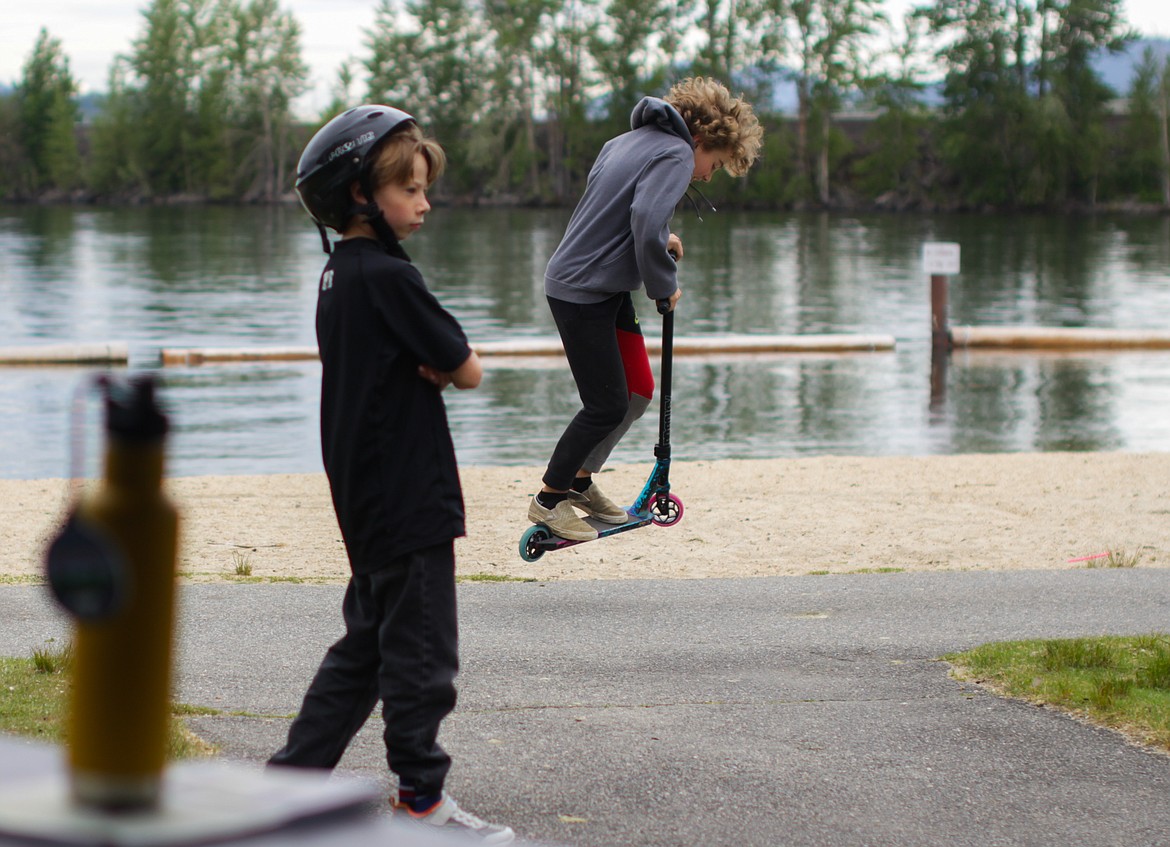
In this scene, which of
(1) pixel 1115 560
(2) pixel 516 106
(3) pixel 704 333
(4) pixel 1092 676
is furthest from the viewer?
(2) pixel 516 106

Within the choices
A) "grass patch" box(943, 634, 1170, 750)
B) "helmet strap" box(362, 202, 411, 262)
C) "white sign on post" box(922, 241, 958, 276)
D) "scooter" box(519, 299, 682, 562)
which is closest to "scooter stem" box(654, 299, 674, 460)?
"scooter" box(519, 299, 682, 562)

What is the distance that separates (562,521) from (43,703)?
2584 millimetres

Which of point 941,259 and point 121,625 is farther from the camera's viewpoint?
point 941,259

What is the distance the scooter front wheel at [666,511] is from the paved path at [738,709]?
0.30m

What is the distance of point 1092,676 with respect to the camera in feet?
17.6

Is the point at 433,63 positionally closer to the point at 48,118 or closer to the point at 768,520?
the point at 48,118

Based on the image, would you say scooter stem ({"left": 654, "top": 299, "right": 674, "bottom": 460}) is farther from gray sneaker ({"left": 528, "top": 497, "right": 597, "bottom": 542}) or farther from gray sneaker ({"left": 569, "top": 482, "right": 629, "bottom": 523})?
gray sneaker ({"left": 528, "top": 497, "right": 597, "bottom": 542})

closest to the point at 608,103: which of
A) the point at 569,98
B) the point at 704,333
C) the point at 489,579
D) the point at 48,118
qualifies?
the point at 569,98

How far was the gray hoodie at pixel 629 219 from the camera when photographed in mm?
5949

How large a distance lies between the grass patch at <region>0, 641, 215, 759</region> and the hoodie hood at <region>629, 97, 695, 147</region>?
2910mm

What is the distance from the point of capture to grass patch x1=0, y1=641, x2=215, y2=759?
4.34 m

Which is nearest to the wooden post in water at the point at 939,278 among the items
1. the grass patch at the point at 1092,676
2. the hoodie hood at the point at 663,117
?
the hoodie hood at the point at 663,117

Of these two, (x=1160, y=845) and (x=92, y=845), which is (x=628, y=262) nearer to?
(x=1160, y=845)

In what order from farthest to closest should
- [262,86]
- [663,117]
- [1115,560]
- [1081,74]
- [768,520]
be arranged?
[262,86] < [1081,74] < [768,520] < [1115,560] < [663,117]
